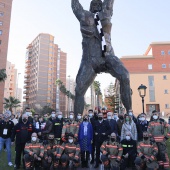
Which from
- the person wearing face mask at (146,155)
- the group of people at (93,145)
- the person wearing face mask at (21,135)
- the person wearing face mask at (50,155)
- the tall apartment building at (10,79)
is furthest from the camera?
the tall apartment building at (10,79)

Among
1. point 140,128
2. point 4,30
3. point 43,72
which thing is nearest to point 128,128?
point 140,128

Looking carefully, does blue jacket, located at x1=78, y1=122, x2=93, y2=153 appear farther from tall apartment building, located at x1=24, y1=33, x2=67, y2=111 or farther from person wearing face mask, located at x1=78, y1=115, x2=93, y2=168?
tall apartment building, located at x1=24, y1=33, x2=67, y2=111

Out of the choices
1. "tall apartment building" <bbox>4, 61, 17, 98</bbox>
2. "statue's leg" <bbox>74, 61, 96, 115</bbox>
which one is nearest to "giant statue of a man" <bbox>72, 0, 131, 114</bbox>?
"statue's leg" <bbox>74, 61, 96, 115</bbox>

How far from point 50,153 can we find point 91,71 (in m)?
3.35

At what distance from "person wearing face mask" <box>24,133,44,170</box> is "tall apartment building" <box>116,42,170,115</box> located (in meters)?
46.4

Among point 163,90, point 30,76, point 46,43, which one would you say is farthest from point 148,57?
point 30,76

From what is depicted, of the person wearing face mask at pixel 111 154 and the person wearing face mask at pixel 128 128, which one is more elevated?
the person wearing face mask at pixel 128 128

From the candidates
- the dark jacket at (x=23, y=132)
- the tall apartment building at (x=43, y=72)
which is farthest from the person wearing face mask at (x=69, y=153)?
the tall apartment building at (x=43, y=72)

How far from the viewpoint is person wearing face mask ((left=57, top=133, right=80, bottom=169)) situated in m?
7.00

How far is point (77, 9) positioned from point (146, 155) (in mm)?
6047

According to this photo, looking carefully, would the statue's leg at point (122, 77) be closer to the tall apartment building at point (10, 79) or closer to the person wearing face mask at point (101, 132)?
the person wearing face mask at point (101, 132)

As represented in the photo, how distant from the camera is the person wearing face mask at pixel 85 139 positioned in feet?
24.7

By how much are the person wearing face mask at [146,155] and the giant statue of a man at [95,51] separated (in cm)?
159

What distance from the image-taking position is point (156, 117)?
27.5 feet
